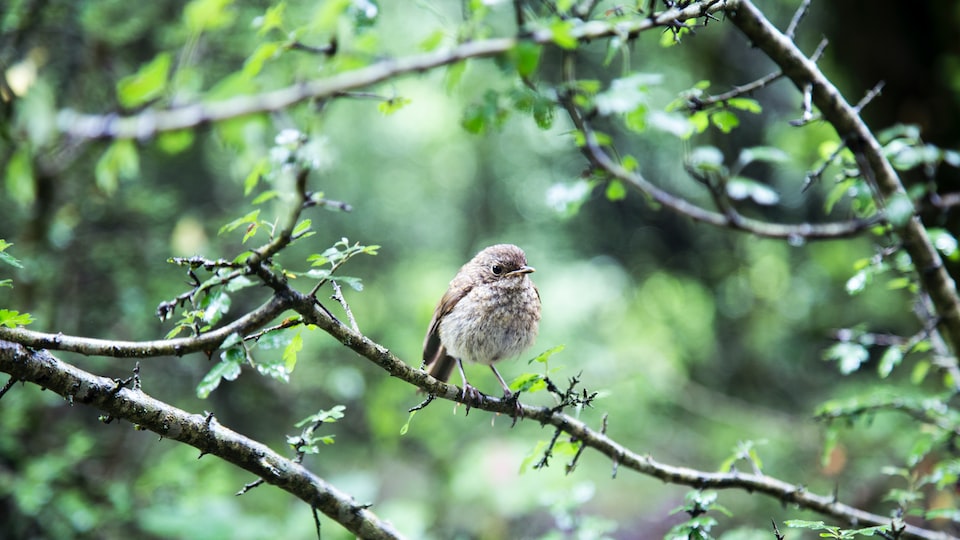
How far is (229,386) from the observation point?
5934 millimetres

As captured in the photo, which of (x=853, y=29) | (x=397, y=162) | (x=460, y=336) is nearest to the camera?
(x=460, y=336)

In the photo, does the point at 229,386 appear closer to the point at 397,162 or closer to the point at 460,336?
the point at 460,336

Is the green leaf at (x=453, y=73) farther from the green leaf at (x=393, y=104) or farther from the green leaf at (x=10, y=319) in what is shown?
the green leaf at (x=10, y=319)

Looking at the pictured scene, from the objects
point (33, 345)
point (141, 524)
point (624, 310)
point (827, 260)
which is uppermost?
point (624, 310)

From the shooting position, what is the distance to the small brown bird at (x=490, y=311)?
384 centimetres

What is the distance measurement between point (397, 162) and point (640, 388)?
4042mm

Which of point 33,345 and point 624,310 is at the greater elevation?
point 624,310

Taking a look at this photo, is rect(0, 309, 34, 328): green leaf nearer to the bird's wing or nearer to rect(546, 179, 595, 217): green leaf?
rect(546, 179, 595, 217): green leaf

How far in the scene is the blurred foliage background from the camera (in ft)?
15.2

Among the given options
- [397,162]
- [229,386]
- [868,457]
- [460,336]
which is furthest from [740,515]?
[397,162]

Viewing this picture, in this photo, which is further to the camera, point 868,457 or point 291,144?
point 868,457

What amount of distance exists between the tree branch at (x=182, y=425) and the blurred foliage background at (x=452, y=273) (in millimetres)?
1014

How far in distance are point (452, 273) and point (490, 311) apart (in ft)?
11.7

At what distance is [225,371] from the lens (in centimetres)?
187
